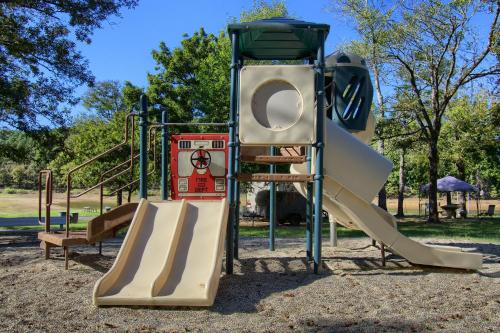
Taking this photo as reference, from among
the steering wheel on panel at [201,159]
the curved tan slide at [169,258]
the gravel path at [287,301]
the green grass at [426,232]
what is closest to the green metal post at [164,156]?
the steering wheel on panel at [201,159]

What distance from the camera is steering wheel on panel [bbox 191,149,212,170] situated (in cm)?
879

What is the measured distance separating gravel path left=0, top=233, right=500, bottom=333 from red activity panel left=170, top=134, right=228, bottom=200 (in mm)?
1479

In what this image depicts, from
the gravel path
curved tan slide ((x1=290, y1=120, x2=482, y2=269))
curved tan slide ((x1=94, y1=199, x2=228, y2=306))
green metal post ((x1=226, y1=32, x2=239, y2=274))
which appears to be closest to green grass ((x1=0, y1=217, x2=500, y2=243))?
curved tan slide ((x1=290, y1=120, x2=482, y2=269))

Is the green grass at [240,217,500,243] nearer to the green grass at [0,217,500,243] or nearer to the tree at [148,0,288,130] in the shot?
the green grass at [0,217,500,243]

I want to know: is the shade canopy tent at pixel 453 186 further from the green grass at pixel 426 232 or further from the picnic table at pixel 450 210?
the green grass at pixel 426 232

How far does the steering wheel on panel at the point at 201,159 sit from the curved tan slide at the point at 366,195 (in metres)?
2.28

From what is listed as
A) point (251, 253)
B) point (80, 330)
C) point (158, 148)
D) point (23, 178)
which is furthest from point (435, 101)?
point (23, 178)

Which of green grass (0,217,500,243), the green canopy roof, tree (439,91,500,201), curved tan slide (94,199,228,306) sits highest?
tree (439,91,500,201)

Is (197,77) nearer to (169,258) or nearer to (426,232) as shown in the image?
(426,232)

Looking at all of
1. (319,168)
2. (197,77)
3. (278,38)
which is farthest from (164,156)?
(197,77)

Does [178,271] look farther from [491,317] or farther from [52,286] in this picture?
[491,317]

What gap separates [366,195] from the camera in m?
7.52

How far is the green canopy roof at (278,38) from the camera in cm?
741

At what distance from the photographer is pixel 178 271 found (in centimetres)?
576
